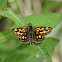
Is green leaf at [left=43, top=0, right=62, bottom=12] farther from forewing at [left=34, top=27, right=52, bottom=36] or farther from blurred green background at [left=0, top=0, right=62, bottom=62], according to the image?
forewing at [left=34, top=27, right=52, bottom=36]

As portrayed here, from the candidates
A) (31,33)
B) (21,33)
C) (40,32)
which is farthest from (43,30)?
(21,33)

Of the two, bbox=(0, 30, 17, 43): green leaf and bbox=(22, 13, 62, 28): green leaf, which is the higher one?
bbox=(22, 13, 62, 28): green leaf

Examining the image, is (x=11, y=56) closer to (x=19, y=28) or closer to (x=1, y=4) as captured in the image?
(x=19, y=28)

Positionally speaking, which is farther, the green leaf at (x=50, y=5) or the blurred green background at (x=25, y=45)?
the green leaf at (x=50, y=5)

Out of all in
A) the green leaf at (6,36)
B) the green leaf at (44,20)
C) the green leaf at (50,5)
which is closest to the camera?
the green leaf at (6,36)

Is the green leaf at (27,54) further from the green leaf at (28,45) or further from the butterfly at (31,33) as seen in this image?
the butterfly at (31,33)

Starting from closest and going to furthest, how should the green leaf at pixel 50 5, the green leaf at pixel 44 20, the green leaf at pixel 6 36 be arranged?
1. the green leaf at pixel 6 36
2. the green leaf at pixel 44 20
3. the green leaf at pixel 50 5

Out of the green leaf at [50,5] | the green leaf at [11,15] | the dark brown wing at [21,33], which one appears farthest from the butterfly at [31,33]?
the green leaf at [50,5]

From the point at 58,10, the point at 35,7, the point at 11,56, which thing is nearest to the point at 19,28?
the point at 11,56

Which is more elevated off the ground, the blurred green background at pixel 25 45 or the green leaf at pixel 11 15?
the green leaf at pixel 11 15

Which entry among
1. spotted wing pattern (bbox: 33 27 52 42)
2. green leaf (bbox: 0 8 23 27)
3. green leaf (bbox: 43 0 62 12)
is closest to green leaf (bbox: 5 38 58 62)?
spotted wing pattern (bbox: 33 27 52 42)
